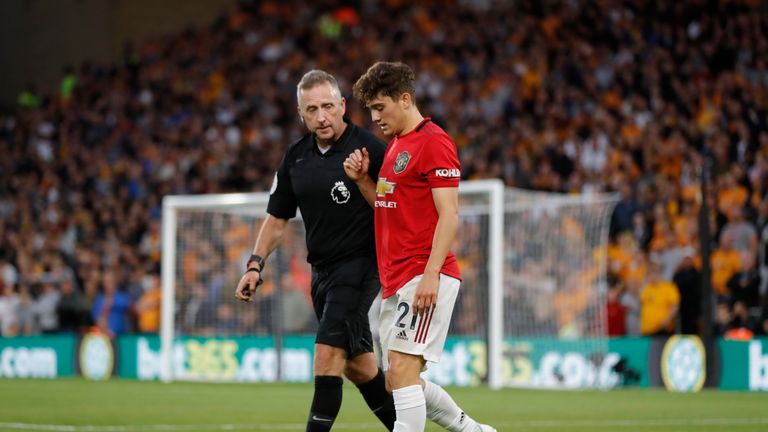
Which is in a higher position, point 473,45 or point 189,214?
point 473,45

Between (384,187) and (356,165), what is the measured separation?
41cm

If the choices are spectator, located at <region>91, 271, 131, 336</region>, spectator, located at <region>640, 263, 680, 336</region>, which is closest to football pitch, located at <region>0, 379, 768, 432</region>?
spectator, located at <region>640, 263, 680, 336</region>

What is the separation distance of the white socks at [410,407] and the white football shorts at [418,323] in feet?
0.58

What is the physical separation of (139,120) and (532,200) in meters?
13.1

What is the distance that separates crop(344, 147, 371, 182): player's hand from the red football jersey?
34 centimetres

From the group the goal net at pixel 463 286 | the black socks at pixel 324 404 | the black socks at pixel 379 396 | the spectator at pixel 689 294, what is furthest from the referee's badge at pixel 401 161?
the spectator at pixel 689 294

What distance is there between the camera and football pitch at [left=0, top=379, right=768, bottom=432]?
33.0 feet

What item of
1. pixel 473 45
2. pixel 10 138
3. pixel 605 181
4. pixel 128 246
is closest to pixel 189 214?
pixel 128 246

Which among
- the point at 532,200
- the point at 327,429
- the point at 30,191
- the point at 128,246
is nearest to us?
the point at 327,429

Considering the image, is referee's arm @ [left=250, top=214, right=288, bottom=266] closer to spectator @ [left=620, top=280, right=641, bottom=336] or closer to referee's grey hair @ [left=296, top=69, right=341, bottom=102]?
referee's grey hair @ [left=296, top=69, right=341, bottom=102]

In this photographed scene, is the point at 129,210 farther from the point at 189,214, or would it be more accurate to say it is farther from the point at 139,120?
the point at 189,214

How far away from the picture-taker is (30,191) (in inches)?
1084

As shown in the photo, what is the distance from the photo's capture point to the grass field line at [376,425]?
972cm

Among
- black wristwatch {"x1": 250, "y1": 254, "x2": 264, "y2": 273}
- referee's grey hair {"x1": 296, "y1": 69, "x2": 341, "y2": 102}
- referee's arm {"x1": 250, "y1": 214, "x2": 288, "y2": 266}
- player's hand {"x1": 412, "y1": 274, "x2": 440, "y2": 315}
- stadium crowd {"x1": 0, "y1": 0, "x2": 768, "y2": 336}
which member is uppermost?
stadium crowd {"x1": 0, "y1": 0, "x2": 768, "y2": 336}
